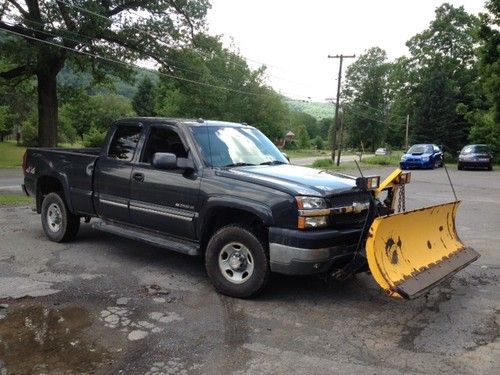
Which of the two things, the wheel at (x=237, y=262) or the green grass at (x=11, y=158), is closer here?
the wheel at (x=237, y=262)

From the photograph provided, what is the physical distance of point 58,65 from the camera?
24.0m

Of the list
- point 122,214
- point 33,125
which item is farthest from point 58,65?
point 33,125

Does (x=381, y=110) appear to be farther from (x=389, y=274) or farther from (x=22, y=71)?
(x=389, y=274)

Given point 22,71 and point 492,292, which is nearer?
point 492,292

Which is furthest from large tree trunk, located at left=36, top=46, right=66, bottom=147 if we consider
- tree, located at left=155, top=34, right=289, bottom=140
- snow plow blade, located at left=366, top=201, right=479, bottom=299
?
tree, located at left=155, top=34, right=289, bottom=140

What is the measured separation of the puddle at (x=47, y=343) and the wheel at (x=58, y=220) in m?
2.73

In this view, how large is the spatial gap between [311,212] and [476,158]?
28.2 metres

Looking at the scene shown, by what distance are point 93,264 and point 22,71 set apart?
70.0 feet

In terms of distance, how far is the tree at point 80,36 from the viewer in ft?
70.2

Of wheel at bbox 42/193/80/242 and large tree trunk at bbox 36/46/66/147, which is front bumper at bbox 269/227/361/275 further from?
large tree trunk at bbox 36/46/66/147

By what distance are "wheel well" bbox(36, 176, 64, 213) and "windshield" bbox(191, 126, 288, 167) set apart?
2.96 metres

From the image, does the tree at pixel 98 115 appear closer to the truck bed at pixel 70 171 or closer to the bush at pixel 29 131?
the bush at pixel 29 131

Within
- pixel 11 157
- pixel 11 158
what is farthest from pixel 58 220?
pixel 11 157

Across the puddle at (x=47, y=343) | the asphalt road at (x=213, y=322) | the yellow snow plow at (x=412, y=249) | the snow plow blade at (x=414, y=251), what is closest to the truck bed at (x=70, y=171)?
the asphalt road at (x=213, y=322)
